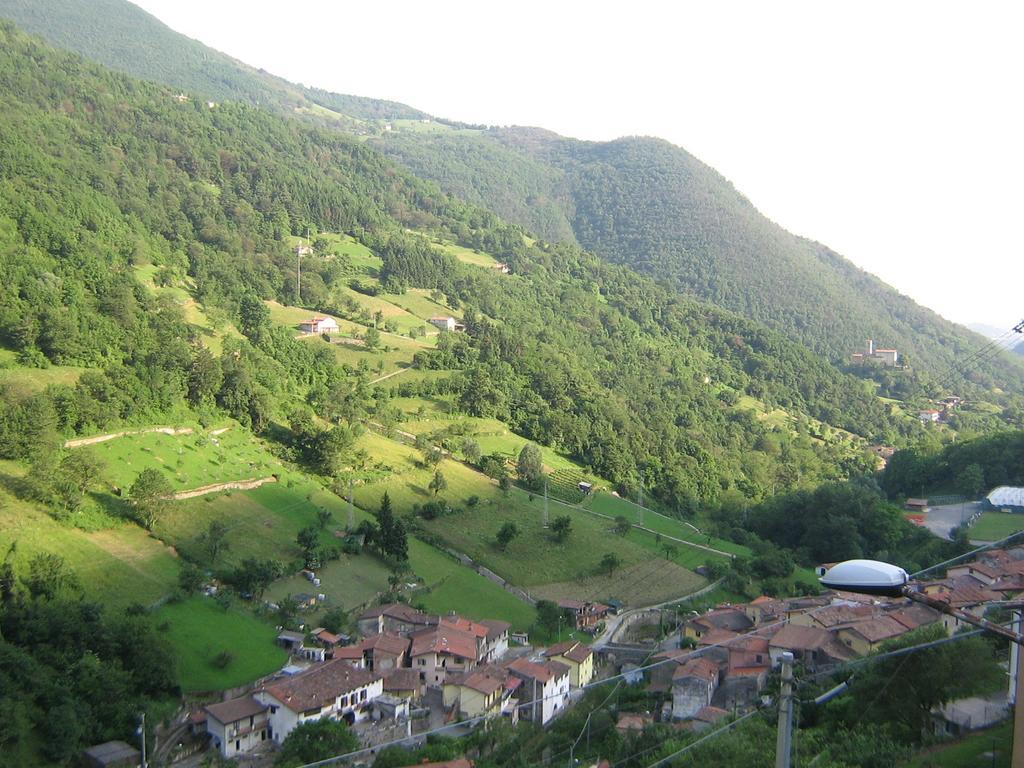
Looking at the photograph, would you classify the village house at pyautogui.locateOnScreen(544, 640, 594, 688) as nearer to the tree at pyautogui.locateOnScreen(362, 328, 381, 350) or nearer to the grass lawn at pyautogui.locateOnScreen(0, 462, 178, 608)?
the grass lawn at pyautogui.locateOnScreen(0, 462, 178, 608)

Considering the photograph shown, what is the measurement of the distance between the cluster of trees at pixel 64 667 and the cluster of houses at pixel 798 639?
38.0 feet

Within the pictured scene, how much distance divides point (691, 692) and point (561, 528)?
14.5m

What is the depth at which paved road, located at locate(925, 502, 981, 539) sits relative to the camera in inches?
1487

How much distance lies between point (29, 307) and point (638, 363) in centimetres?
4882

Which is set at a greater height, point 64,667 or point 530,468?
point 64,667

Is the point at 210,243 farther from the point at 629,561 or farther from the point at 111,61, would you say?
the point at 111,61

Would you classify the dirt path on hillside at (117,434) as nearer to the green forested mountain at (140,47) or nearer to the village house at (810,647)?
the village house at (810,647)

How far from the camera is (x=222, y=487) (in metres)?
28.4

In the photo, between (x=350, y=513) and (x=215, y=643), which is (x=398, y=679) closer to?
(x=215, y=643)

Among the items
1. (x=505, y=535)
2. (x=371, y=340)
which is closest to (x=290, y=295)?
(x=371, y=340)

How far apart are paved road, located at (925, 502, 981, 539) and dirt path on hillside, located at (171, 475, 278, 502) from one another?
27772mm

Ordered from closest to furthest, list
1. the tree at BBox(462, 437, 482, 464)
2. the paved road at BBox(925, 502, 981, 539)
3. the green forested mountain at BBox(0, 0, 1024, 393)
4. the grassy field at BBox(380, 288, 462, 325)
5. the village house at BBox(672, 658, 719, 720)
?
the village house at BBox(672, 658, 719, 720)
the paved road at BBox(925, 502, 981, 539)
the tree at BBox(462, 437, 482, 464)
the grassy field at BBox(380, 288, 462, 325)
the green forested mountain at BBox(0, 0, 1024, 393)

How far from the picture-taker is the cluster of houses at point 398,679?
18.8 m

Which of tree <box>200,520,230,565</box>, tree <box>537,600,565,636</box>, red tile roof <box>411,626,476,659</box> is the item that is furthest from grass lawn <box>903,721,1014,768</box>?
tree <box>200,520,230,565</box>
